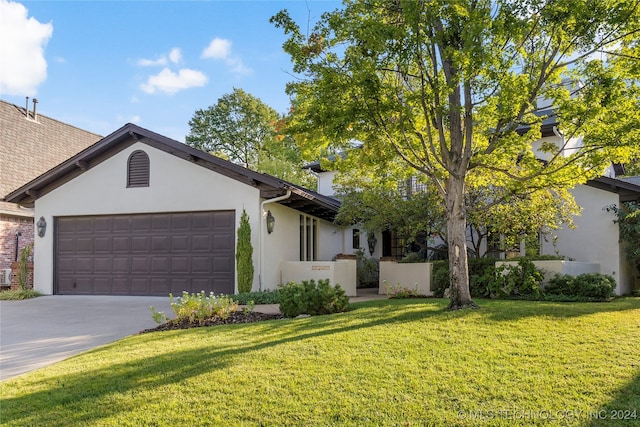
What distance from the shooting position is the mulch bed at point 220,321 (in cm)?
836

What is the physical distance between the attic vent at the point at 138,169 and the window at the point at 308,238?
17.3 ft

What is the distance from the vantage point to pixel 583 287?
10625mm

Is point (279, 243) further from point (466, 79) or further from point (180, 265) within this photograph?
point (466, 79)

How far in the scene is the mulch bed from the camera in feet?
27.4

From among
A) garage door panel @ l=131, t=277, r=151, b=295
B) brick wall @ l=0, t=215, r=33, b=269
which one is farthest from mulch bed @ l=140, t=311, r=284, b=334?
brick wall @ l=0, t=215, r=33, b=269

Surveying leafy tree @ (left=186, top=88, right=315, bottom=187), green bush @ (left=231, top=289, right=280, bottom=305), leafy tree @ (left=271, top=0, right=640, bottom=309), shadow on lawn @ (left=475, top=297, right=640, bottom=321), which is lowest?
green bush @ (left=231, top=289, right=280, bottom=305)

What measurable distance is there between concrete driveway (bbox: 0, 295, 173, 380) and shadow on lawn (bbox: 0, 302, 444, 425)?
2.41 ft

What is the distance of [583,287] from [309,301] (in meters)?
6.34

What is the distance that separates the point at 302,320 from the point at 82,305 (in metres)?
6.87

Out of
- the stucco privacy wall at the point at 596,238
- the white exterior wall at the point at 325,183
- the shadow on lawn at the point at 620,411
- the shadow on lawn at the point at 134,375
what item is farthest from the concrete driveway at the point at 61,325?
the stucco privacy wall at the point at 596,238

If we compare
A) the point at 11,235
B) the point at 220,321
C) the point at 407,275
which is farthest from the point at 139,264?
the point at 407,275

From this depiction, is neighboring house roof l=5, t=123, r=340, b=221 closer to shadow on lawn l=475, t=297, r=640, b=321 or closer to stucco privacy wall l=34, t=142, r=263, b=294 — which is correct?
stucco privacy wall l=34, t=142, r=263, b=294

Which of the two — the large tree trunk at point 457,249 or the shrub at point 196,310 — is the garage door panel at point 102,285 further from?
the large tree trunk at point 457,249

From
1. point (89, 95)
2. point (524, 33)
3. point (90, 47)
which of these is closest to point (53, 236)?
point (89, 95)
